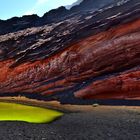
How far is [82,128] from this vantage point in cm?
2469

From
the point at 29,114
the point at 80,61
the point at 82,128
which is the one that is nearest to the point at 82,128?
the point at 82,128

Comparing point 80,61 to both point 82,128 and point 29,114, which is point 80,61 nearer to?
point 29,114

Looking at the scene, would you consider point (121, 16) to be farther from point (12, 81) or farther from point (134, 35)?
point (12, 81)

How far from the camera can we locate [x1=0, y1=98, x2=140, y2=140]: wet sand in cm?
2242

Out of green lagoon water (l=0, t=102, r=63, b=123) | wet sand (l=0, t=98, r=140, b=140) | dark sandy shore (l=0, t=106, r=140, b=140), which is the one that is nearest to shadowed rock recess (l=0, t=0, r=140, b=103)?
green lagoon water (l=0, t=102, r=63, b=123)

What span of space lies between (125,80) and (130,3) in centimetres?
2026

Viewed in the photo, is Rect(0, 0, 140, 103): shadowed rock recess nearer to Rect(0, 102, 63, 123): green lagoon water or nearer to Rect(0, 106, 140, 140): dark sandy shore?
Rect(0, 102, 63, 123): green lagoon water

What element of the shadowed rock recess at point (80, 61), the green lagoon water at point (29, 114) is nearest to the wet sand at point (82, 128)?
the green lagoon water at point (29, 114)

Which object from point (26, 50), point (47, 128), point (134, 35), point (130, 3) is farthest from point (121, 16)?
point (47, 128)

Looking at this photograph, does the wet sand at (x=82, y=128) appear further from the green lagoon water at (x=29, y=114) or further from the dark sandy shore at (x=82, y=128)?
the green lagoon water at (x=29, y=114)

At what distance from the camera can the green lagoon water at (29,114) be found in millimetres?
27594

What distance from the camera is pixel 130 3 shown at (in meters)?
54.6

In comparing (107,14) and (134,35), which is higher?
(107,14)

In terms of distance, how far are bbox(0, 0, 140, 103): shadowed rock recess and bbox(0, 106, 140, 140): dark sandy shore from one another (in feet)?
30.3
